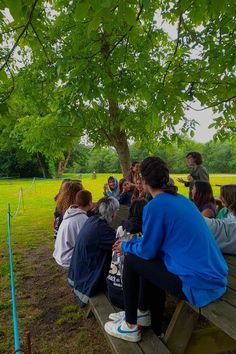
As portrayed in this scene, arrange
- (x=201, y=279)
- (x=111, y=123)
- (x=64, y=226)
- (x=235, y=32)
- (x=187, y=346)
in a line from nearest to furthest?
1. (x=201, y=279)
2. (x=187, y=346)
3. (x=64, y=226)
4. (x=235, y=32)
5. (x=111, y=123)

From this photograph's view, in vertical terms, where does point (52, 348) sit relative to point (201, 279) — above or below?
below

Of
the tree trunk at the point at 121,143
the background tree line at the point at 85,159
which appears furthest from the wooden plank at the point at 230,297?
the background tree line at the point at 85,159

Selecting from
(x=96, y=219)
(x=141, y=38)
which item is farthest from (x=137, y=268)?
(x=141, y=38)

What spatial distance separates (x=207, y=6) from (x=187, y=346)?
10.6 feet

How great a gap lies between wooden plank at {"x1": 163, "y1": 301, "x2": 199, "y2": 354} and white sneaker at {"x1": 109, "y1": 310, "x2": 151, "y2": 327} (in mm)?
200

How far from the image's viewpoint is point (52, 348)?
3416mm

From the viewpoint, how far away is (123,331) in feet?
8.17

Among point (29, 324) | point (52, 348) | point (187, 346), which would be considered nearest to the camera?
point (187, 346)

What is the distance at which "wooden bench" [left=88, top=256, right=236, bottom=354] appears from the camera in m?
2.18

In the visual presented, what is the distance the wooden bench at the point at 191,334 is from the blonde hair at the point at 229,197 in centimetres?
95

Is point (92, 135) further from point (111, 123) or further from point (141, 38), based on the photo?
point (141, 38)

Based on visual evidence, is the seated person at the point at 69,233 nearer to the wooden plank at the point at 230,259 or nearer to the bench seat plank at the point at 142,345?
the bench seat plank at the point at 142,345

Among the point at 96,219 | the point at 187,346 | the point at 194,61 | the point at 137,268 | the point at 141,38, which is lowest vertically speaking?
the point at 187,346

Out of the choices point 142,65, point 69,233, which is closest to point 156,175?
point 69,233
